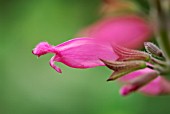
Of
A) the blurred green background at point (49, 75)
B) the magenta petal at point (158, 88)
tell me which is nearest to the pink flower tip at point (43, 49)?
the magenta petal at point (158, 88)

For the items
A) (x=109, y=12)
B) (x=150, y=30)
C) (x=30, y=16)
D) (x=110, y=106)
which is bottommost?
(x=110, y=106)

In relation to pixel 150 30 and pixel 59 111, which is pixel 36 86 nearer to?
pixel 59 111

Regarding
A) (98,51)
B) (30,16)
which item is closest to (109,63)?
(98,51)

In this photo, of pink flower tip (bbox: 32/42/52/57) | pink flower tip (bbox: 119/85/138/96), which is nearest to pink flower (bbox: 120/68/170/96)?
pink flower tip (bbox: 119/85/138/96)

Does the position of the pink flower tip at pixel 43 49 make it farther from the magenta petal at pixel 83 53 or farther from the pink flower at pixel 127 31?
the pink flower at pixel 127 31

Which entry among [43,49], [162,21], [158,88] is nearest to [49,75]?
[162,21]
